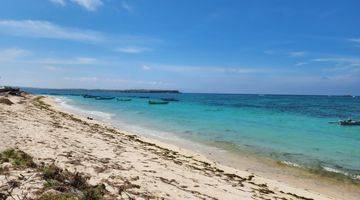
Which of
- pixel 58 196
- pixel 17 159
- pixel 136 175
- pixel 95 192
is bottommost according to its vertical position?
pixel 136 175

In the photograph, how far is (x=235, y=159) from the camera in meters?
20.1

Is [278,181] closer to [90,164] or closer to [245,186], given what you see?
[245,186]

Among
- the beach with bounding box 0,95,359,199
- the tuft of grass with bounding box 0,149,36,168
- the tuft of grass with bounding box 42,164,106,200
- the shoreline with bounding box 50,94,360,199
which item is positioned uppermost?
the tuft of grass with bounding box 0,149,36,168

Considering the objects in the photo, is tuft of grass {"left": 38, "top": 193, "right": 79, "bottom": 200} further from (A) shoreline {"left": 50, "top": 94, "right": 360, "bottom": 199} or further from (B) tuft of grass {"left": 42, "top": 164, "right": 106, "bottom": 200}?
(A) shoreline {"left": 50, "top": 94, "right": 360, "bottom": 199}

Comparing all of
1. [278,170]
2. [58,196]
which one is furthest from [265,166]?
[58,196]

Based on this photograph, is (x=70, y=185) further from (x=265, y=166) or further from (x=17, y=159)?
(x=265, y=166)

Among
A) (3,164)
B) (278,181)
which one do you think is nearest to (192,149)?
(278,181)

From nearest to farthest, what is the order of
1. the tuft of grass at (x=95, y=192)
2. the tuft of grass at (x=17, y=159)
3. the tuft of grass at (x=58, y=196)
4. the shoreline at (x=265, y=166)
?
the tuft of grass at (x=58, y=196)
the tuft of grass at (x=95, y=192)
the tuft of grass at (x=17, y=159)
the shoreline at (x=265, y=166)

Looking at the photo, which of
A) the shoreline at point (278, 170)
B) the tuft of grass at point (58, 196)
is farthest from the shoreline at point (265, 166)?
the tuft of grass at point (58, 196)

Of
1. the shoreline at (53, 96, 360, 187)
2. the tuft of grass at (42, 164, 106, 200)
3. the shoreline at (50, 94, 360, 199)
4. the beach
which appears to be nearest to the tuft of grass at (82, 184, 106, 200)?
the tuft of grass at (42, 164, 106, 200)

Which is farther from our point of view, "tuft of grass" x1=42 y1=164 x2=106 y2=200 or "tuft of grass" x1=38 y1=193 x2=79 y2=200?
"tuft of grass" x1=42 y1=164 x2=106 y2=200

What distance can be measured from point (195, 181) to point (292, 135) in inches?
852

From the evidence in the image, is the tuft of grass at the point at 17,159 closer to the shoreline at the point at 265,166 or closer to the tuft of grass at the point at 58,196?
the tuft of grass at the point at 58,196

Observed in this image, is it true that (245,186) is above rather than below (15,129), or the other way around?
below
